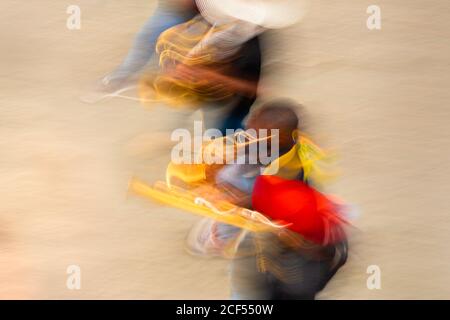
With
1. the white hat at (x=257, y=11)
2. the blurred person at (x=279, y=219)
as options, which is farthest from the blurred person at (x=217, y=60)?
the blurred person at (x=279, y=219)

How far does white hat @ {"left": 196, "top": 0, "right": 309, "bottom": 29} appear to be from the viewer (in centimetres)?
204

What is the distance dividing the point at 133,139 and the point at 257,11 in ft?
2.30

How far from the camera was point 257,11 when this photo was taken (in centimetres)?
206

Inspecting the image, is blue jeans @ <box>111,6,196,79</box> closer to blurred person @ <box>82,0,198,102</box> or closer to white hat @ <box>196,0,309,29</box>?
blurred person @ <box>82,0,198,102</box>

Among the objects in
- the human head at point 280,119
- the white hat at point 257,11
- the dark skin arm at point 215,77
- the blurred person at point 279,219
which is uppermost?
the white hat at point 257,11

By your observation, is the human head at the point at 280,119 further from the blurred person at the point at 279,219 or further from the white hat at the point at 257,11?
the white hat at the point at 257,11

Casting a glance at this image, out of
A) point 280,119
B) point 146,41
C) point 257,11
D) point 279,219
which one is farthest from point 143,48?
point 279,219

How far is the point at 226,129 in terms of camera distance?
207 centimetres

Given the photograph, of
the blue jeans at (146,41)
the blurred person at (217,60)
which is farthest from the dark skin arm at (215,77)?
→ the blue jeans at (146,41)

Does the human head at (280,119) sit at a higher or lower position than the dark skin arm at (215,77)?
lower

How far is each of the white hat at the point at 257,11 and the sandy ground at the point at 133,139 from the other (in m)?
0.05

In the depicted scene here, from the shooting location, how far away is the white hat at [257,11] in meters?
2.04

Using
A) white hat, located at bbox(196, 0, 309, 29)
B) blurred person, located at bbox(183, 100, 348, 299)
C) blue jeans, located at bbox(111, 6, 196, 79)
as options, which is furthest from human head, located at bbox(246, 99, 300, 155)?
blue jeans, located at bbox(111, 6, 196, 79)
